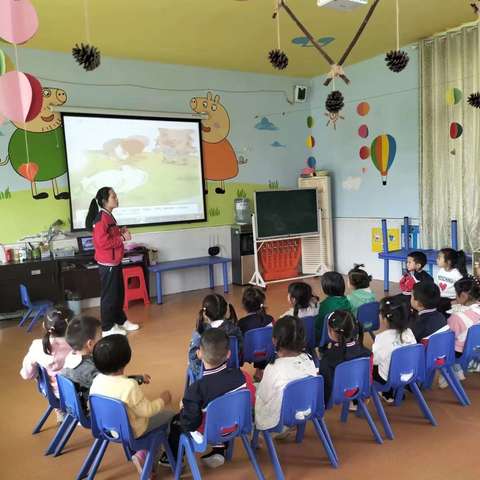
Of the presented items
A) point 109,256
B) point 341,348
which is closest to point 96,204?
point 109,256

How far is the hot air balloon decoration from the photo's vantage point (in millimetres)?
6613

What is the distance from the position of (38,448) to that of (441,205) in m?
5.06

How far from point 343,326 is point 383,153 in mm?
4786

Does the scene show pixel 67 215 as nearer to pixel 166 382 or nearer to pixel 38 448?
pixel 166 382

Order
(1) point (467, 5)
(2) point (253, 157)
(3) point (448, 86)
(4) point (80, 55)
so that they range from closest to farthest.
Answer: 1. (4) point (80, 55)
2. (1) point (467, 5)
3. (3) point (448, 86)
4. (2) point (253, 157)

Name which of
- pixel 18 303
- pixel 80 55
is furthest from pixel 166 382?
pixel 18 303

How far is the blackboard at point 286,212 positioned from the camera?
6.77m

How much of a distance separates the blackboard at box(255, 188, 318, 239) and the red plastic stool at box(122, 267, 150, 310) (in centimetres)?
172

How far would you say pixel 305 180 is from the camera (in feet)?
24.9

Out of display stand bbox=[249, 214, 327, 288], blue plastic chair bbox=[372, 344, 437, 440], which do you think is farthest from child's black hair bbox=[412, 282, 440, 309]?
display stand bbox=[249, 214, 327, 288]

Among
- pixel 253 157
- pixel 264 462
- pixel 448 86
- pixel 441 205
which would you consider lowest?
pixel 264 462

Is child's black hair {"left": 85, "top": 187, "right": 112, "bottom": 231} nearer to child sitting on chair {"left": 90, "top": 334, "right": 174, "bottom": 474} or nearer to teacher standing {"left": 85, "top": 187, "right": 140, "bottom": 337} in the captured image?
teacher standing {"left": 85, "top": 187, "right": 140, "bottom": 337}

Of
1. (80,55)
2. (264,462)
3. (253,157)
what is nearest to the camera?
(264,462)

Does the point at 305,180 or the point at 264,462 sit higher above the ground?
the point at 305,180
